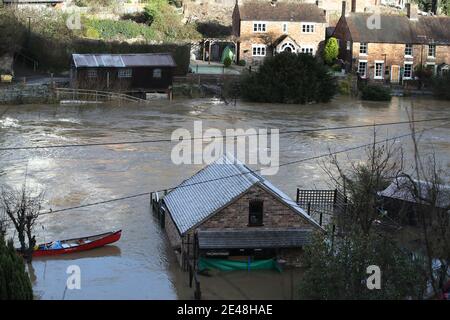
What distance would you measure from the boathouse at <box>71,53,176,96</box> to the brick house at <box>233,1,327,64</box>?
1037cm

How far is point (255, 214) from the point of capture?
20.5m

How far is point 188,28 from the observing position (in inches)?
2736

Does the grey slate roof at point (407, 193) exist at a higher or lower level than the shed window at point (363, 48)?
lower

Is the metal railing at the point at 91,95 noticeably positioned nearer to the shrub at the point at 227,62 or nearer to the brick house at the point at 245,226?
the shrub at the point at 227,62

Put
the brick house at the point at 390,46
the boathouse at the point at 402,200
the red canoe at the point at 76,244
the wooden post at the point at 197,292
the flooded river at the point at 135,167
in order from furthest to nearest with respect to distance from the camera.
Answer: the brick house at the point at 390,46 < the boathouse at the point at 402,200 < the red canoe at the point at 76,244 < the flooded river at the point at 135,167 < the wooden post at the point at 197,292

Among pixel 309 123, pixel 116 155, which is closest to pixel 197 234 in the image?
pixel 116 155

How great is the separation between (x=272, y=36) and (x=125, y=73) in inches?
636

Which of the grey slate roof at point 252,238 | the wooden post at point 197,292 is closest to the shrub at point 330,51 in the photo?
the grey slate roof at point 252,238

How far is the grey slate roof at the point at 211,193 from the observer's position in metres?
20.3

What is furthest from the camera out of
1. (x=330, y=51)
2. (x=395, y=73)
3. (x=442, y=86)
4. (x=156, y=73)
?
(x=395, y=73)

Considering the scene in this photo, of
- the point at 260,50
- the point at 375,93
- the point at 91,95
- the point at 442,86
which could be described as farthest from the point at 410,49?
the point at 91,95

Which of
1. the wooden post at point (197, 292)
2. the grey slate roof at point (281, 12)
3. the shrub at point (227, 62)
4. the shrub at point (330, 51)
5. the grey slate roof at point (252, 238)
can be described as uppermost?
the grey slate roof at point (281, 12)

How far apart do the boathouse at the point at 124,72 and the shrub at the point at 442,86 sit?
22221mm

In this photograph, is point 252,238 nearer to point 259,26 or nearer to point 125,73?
point 125,73
